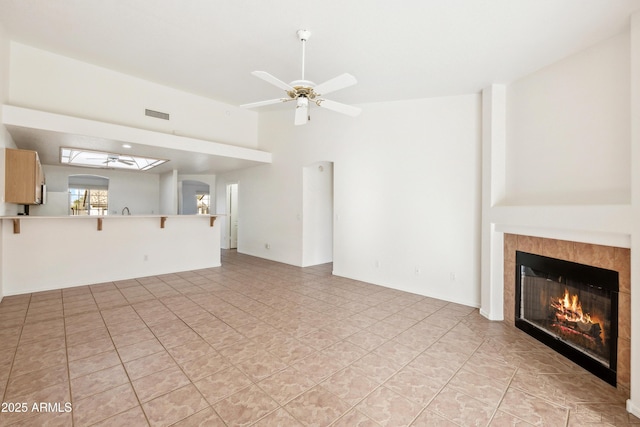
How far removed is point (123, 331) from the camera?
10.3ft

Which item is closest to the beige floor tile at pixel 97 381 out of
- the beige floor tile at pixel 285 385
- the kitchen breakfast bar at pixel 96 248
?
the beige floor tile at pixel 285 385

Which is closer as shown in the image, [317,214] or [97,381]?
[97,381]

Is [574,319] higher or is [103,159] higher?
[103,159]

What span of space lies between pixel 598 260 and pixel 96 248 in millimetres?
6914

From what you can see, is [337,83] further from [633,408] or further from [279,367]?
[633,408]

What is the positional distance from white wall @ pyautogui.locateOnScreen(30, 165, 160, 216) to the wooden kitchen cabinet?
15.1ft

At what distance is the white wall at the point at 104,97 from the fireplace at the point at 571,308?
243 inches

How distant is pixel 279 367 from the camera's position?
2465mm

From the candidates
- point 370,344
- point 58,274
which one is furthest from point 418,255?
point 58,274

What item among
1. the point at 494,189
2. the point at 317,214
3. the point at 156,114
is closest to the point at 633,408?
the point at 494,189

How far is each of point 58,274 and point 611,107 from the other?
24.7 ft

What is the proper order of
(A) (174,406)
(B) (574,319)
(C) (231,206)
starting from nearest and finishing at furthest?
(A) (174,406) → (B) (574,319) → (C) (231,206)

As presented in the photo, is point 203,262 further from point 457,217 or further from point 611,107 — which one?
point 611,107

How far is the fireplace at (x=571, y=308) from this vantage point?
241 centimetres
